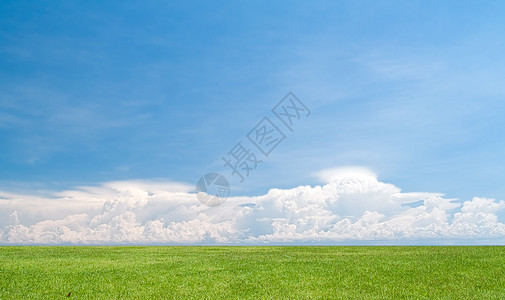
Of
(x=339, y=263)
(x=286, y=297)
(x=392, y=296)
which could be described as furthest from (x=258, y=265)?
(x=392, y=296)

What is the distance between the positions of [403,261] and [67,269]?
55.7ft

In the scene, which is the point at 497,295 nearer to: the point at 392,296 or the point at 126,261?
the point at 392,296

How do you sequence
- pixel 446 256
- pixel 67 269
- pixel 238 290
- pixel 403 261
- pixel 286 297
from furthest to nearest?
pixel 446 256 → pixel 403 261 → pixel 67 269 → pixel 238 290 → pixel 286 297

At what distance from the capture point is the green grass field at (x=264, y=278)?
14.4 metres

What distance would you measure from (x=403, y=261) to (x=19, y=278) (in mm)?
18349

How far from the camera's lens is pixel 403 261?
791 inches

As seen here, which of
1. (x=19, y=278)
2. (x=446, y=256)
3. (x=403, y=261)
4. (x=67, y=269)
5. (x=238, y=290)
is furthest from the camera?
(x=446, y=256)

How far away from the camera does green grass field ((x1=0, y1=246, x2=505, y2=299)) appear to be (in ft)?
47.3

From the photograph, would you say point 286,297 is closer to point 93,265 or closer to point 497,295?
point 497,295

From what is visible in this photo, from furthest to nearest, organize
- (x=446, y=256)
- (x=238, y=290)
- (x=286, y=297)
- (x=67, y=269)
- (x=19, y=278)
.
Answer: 1. (x=446, y=256)
2. (x=67, y=269)
3. (x=19, y=278)
4. (x=238, y=290)
5. (x=286, y=297)

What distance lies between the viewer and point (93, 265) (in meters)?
20.2

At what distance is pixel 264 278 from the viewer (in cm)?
1647

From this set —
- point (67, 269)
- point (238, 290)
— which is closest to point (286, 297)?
point (238, 290)

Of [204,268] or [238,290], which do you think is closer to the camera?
[238,290]
